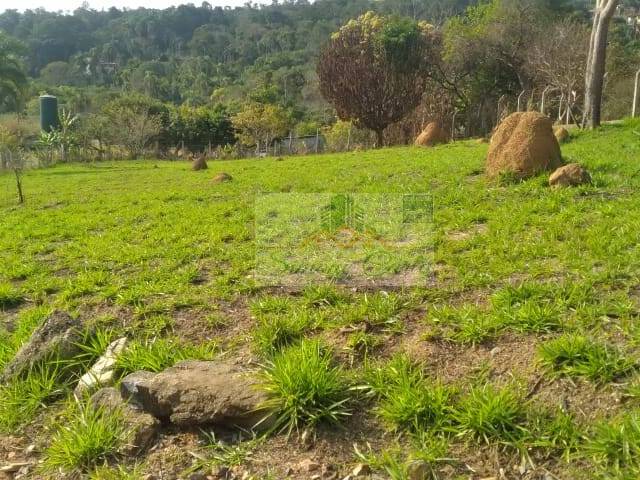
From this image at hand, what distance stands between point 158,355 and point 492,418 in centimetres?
199

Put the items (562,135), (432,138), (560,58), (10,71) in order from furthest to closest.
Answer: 1. (10,71)
2. (560,58)
3. (432,138)
4. (562,135)

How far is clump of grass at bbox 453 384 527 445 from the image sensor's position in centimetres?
231

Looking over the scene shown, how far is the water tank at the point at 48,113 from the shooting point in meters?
35.7

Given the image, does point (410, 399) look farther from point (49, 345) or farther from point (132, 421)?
point (49, 345)

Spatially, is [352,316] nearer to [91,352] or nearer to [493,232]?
[91,352]

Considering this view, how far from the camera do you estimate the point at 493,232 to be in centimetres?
507

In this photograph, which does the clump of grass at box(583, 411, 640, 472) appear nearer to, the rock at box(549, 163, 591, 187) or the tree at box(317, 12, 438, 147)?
the rock at box(549, 163, 591, 187)

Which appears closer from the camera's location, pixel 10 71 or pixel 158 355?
pixel 158 355

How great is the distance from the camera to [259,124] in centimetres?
3341

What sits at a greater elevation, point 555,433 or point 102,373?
point 555,433

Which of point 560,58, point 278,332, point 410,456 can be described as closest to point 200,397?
point 278,332

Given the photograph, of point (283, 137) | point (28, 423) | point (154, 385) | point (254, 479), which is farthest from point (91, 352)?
point (283, 137)

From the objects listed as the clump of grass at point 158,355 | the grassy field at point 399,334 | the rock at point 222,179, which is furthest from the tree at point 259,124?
the clump of grass at point 158,355

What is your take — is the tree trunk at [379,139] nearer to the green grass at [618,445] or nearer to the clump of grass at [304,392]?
the clump of grass at [304,392]
